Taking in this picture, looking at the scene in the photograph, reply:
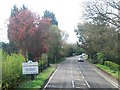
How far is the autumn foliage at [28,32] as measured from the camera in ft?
117

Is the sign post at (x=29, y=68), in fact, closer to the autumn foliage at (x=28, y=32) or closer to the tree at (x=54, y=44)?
the autumn foliage at (x=28, y=32)

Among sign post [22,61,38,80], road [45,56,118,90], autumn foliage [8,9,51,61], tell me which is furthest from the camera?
autumn foliage [8,9,51,61]

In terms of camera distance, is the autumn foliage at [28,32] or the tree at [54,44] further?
the tree at [54,44]

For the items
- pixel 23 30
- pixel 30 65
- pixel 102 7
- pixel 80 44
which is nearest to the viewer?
pixel 30 65

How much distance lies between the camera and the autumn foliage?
3553 centimetres

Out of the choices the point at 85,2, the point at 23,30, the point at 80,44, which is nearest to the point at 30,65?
the point at 23,30

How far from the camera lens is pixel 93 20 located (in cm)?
3991

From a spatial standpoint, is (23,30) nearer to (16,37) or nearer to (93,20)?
(16,37)

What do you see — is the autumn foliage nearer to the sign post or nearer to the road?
the road

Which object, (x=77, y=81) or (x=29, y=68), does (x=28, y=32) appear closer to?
(x=77, y=81)

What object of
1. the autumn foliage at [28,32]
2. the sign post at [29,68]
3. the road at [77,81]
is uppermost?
the autumn foliage at [28,32]

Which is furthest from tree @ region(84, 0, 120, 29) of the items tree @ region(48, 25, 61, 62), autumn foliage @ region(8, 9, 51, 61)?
tree @ region(48, 25, 61, 62)

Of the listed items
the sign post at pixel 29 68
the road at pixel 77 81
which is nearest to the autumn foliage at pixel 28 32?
the road at pixel 77 81

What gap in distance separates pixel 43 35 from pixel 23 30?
2577mm
